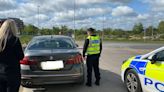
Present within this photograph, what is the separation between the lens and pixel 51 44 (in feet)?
24.4

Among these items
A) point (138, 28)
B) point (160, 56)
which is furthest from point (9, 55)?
point (138, 28)

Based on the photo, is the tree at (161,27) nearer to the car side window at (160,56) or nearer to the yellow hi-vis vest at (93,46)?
the yellow hi-vis vest at (93,46)

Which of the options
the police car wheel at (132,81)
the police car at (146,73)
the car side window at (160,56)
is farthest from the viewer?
the police car wheel at (132,81)

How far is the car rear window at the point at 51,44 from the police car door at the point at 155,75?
7.48 feet

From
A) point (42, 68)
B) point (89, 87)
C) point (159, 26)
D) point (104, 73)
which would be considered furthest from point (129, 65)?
point (159, 26)

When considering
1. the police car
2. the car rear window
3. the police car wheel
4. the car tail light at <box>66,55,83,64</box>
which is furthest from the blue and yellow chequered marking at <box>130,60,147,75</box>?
the car rear window

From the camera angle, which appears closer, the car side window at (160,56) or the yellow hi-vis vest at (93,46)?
the car side window at (160,56)

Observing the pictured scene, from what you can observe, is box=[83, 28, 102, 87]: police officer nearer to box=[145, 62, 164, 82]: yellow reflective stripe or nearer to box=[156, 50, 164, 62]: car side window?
box=[145, 62, 164, 82]: yellow reflective stripe

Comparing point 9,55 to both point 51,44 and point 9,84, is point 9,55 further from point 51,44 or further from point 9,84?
point 51,44

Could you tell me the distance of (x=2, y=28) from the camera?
3943 millimetres

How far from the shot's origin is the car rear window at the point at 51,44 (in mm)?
7302

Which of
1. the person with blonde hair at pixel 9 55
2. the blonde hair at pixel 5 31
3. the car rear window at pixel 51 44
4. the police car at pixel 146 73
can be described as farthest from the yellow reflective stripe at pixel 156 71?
the blonde hair at pixel 5 31

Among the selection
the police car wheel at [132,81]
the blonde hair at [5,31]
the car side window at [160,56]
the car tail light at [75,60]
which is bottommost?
the police car wheel at [132,81]

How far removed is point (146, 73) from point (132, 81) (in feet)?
2.35
